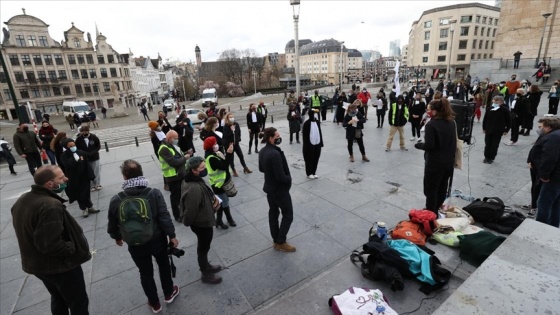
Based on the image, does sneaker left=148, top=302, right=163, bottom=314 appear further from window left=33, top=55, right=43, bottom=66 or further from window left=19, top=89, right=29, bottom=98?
window left=33, top=55, right=43, bottom=66

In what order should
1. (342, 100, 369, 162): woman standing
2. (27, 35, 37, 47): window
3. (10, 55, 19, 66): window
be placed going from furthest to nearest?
(27, 35, 37, 47): window < (10, 55, 19, 66): window < (342, 100, 369, 162): woman standing

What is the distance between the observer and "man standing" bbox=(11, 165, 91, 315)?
2.48 metres

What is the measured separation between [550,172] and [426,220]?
198cm

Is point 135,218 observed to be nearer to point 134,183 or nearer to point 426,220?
point 134,183

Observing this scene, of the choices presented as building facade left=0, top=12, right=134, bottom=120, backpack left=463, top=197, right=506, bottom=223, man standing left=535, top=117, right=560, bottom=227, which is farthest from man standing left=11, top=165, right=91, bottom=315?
building facade left=0, top=12, right=134, bottom=120

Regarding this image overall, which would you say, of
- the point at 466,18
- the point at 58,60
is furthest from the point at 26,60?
the point at 466,18

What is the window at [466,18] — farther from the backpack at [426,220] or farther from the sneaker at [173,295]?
the sneaker at [173,295]

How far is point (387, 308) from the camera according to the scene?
9.34 feet

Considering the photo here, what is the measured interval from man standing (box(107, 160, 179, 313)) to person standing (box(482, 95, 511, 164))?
862 centimetres

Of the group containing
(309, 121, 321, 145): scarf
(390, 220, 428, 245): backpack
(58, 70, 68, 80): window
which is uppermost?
(58, 70, 68, 80): window

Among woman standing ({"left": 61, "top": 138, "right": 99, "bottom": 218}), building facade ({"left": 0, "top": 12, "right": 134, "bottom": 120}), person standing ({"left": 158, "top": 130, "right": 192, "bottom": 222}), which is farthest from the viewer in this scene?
building facade ({"left": 0, "top": 12, "right": 134, "bottom": 120})

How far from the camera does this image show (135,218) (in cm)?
282

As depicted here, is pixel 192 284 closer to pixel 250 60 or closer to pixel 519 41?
pixel 519 41

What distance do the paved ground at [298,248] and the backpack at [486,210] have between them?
96cm
